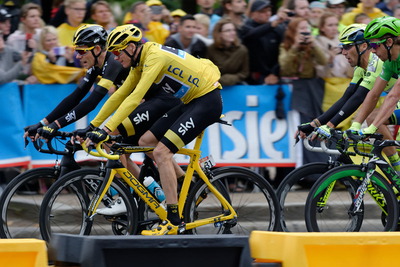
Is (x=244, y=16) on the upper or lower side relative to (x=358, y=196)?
upper

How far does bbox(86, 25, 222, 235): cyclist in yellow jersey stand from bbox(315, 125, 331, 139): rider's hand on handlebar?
953 millimetres

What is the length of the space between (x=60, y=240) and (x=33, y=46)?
221 inches

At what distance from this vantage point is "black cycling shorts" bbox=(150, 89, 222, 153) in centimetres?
763

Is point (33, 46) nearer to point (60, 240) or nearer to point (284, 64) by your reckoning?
point (284, 64)

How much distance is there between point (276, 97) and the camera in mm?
10680

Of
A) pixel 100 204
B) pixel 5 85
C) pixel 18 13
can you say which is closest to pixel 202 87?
pixel 100 204

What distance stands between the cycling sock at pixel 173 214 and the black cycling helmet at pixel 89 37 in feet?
5.44

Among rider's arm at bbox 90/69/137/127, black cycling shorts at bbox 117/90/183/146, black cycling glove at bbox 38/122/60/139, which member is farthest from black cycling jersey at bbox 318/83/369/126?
black cycling glove at bbox 38/122/60/139

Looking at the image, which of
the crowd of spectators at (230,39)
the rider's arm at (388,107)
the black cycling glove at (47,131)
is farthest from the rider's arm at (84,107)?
the crowd of spectators at (230,39)

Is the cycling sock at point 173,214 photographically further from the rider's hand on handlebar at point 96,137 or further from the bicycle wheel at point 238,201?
the rider's hand on handlebar at point 96,137

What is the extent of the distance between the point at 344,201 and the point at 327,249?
248 centimetres

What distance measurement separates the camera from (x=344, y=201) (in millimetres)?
7918

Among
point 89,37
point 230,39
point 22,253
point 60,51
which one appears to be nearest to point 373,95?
point 89,37

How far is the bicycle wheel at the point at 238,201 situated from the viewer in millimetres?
7922
